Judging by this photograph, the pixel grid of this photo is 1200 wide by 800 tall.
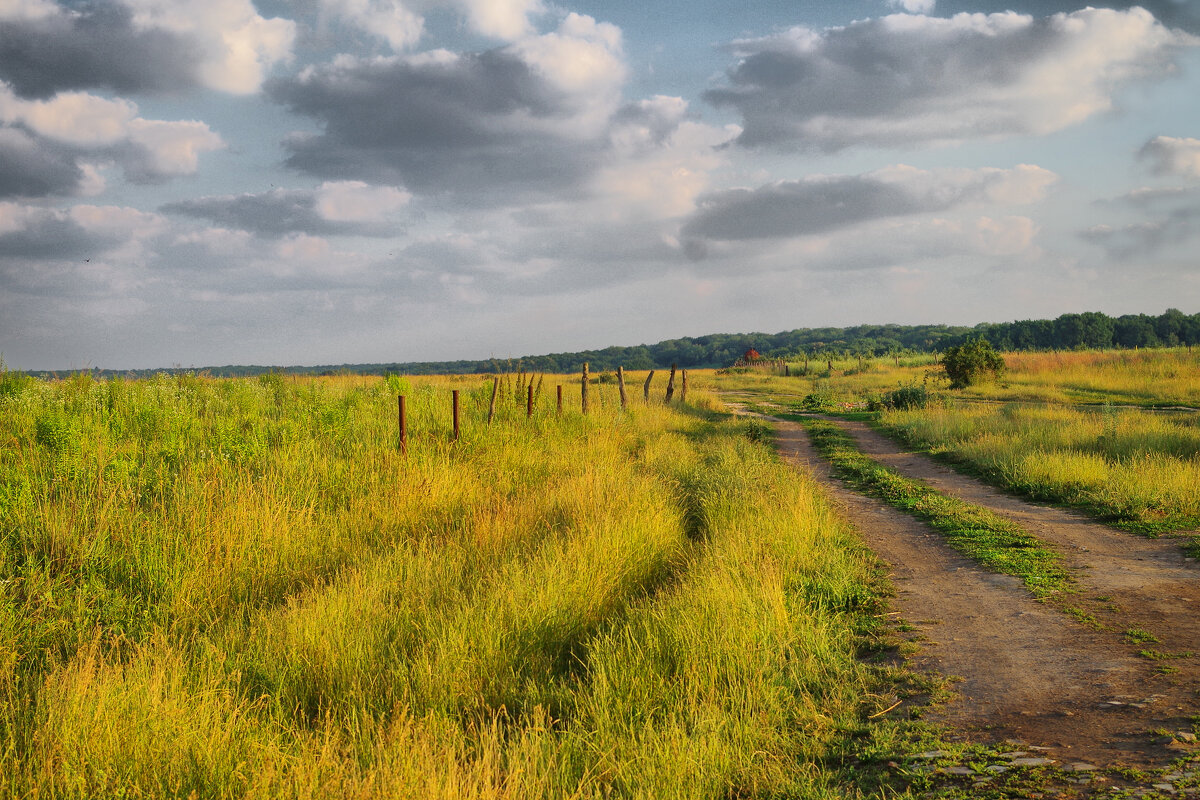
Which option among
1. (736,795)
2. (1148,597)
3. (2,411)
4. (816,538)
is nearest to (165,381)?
(2,411)

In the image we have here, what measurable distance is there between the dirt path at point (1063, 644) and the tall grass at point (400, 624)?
1.90 feet

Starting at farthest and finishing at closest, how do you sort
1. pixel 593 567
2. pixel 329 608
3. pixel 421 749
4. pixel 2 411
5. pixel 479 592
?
pixel 2 411 < pixel 593 567 < pixel 479 592 < pixel 329 608 < pixel 421 749

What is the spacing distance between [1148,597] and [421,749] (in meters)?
6.45

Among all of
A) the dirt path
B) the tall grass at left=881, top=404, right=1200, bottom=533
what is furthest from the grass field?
the dirt path

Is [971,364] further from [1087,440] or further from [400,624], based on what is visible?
[400,624]

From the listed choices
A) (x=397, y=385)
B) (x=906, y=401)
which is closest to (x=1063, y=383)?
(x=906, y=401)

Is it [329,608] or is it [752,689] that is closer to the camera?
[752,689]

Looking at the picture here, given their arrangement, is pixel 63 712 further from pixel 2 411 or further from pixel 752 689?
pixel 2 411

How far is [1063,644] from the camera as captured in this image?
4992 millimetres

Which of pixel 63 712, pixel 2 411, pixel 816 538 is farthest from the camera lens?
pixel 2 411

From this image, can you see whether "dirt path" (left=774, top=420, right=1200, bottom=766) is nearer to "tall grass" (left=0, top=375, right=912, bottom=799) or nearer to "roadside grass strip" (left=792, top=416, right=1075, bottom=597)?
"roadside grass strip" (left=792, top=416, right=1075, bottom=597)

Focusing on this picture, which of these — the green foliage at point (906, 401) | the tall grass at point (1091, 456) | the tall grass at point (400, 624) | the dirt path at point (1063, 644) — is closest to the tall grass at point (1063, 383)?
the green foliage at point (906, 401)

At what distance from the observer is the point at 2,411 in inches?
396

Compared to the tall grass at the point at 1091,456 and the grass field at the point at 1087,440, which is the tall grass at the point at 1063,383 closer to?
the grass field at the point at 1087,440
